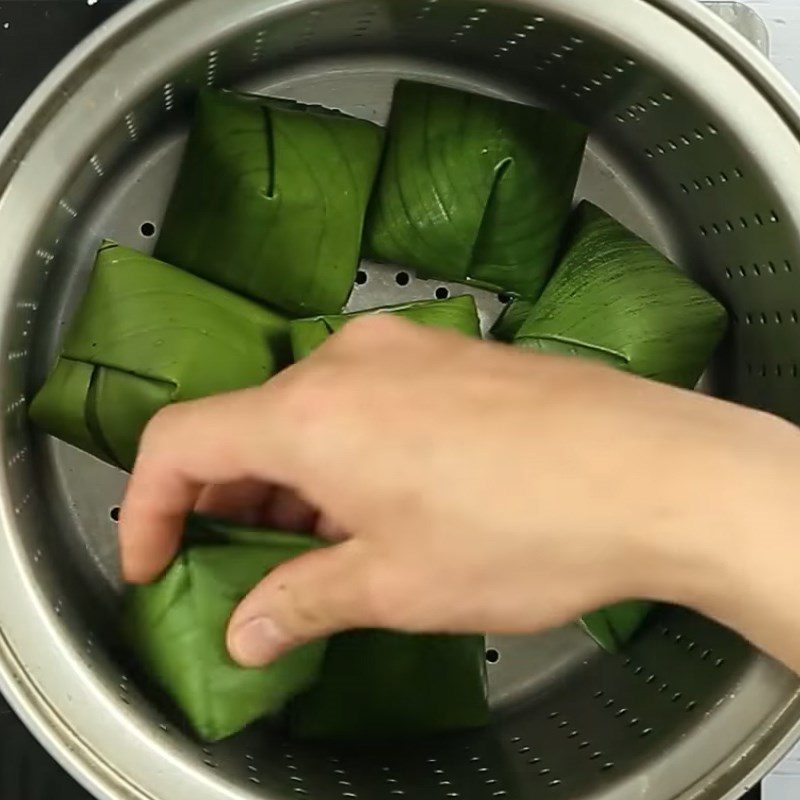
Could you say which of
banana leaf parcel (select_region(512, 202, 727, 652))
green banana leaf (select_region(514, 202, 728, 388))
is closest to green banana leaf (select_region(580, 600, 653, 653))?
banana leaf parcel (select_region(512, 202, 727, 652))

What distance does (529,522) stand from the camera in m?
0.52

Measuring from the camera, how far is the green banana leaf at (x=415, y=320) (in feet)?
2.61

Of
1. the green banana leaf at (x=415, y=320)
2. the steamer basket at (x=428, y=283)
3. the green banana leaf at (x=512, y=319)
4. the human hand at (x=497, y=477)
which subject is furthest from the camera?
the green banana leaf at (x=512, y=319)

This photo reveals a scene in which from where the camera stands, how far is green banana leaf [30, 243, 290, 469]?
760mm

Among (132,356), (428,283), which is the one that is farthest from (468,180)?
(132,356)

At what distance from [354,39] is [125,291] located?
0.26 m

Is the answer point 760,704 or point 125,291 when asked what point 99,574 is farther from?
point 760,704

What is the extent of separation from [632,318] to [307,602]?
0.37 m

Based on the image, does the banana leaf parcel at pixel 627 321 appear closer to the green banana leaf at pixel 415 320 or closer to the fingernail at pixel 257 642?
the green banana leaf at pixel 415 320

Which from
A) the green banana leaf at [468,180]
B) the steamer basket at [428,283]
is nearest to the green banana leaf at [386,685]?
the steamer basket at [428,283]

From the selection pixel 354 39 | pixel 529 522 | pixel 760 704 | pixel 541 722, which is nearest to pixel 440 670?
pixel 541 722

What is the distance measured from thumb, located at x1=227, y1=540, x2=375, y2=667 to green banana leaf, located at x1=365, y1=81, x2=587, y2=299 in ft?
1.13

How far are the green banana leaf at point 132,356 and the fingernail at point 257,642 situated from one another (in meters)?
0.19

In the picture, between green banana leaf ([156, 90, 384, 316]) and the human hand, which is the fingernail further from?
Answer: green banana leaf ([156, 90, 384, 316])
